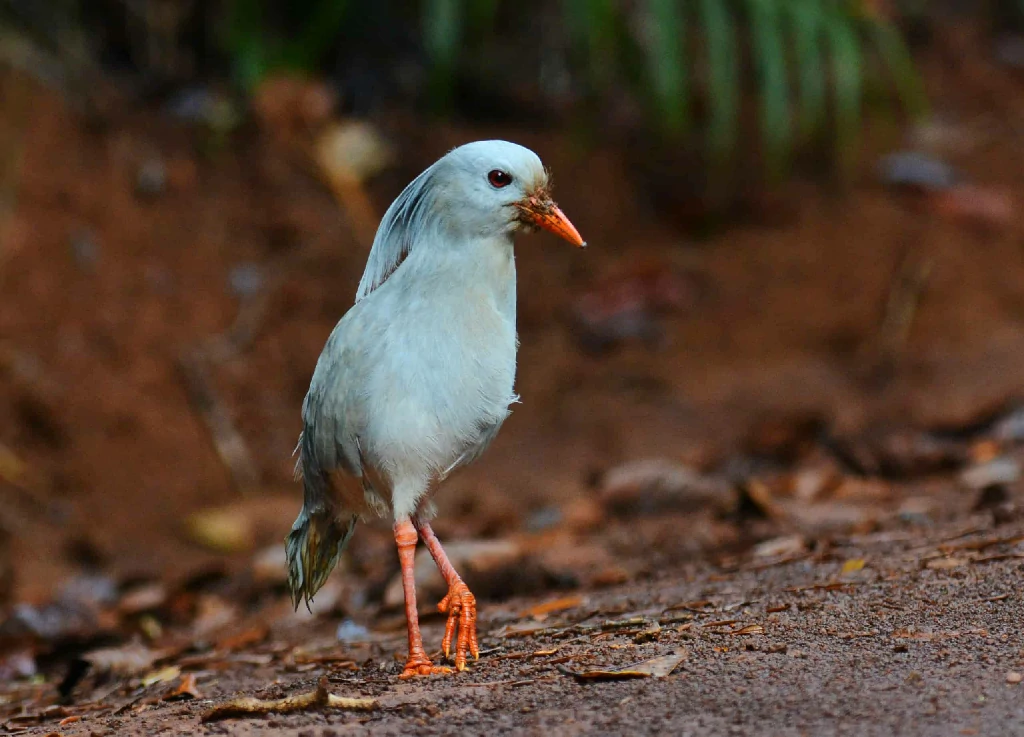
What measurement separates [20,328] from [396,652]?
443 cm

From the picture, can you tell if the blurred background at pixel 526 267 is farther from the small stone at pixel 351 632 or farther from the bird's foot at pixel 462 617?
the bird's foot at pixel 462 617

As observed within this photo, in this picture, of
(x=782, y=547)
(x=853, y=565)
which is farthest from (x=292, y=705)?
(x=782, y=547)

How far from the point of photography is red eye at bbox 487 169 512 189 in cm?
338

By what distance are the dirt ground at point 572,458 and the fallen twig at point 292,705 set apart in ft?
0.15

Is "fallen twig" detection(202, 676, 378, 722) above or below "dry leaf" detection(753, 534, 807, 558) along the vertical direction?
below

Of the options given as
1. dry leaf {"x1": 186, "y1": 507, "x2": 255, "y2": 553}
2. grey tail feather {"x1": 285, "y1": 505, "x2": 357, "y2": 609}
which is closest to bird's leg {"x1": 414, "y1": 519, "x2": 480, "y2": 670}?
grey tail feather {"x1": 285, "y1": 505, "x2": 357, "y2": 609}

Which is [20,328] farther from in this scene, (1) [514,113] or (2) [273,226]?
(1) [514,113]

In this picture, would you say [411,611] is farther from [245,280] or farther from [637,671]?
[245,280]

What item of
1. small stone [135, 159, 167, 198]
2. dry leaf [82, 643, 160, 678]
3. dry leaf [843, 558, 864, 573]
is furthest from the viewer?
small stone [135, 159, 167, 198]

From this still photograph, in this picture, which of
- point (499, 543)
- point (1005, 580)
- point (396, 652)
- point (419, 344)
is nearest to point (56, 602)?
point (499, 543)

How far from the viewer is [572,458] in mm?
6887

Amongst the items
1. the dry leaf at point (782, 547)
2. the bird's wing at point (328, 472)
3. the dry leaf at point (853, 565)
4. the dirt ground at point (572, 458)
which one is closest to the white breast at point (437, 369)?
the bird's wing at point (328, 472)

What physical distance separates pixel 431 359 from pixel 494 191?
0.49m

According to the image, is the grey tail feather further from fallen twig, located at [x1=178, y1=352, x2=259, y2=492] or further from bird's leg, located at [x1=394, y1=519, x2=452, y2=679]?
fallen twig, located at [x1=178, y1=352, x2=259, y2=492]
